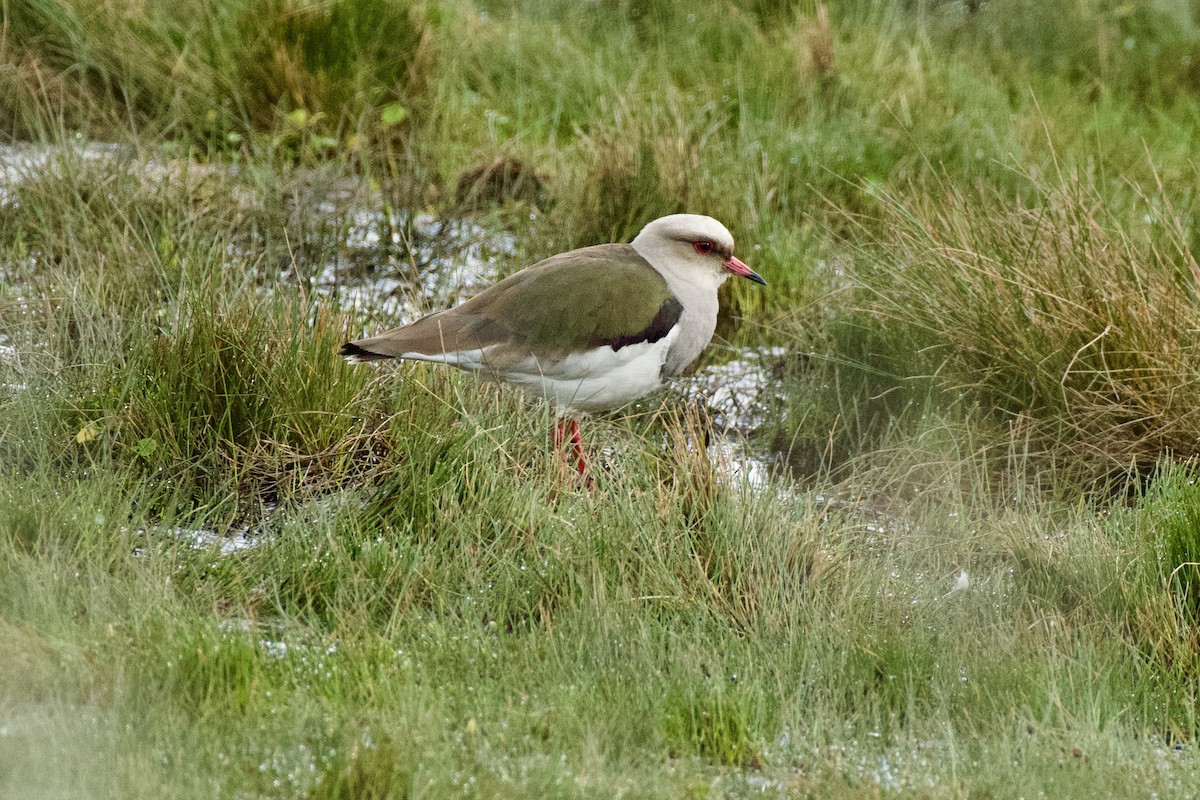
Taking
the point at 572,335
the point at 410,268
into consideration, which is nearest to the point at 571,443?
the point at 572,335

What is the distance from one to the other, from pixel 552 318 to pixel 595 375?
0.80 ft

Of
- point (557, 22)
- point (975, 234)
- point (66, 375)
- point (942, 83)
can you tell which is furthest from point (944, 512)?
point (557, 22)

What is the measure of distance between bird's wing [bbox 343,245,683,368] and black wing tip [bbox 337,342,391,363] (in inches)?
0.6

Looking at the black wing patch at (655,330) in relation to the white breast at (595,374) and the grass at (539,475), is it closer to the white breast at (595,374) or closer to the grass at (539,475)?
the white breast at (595,374)

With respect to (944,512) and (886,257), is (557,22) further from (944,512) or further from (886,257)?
(944,512)

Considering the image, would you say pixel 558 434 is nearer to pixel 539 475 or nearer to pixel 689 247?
pixel 539 475

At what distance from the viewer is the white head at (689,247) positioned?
520 cm

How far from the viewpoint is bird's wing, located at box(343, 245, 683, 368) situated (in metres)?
4.81

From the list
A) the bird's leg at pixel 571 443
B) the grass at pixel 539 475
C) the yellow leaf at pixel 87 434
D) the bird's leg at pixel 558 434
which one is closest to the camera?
the grass at pixel 539 475

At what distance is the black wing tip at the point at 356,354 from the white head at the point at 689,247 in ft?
3.63

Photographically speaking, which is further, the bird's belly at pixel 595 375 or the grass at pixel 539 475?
the bird's belly at pixel 595 375

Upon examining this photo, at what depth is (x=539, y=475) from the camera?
4.64 metres

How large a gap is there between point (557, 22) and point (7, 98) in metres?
3.94

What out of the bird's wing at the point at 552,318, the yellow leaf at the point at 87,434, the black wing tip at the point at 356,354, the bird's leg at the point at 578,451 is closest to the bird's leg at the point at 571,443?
the bird's leg at the point at 578,451
